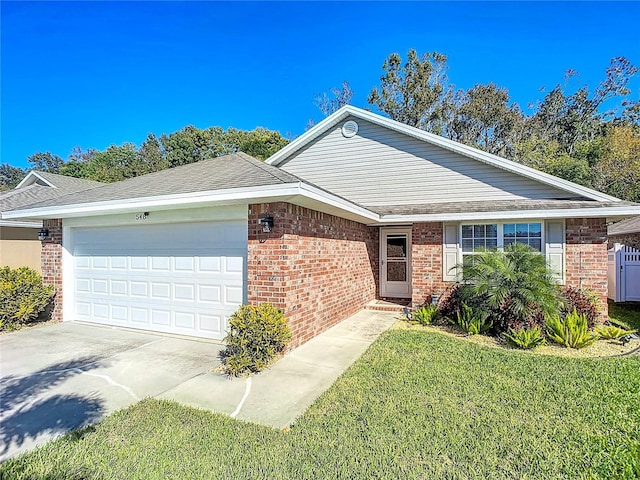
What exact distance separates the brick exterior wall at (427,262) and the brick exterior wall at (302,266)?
1.85m

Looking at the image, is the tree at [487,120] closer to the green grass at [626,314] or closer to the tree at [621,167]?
the tree at [621,167]

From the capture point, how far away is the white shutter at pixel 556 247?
8.20 meters

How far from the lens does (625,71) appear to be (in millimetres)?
30062

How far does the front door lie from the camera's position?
35.9 feet

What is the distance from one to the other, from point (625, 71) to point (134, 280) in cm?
4154

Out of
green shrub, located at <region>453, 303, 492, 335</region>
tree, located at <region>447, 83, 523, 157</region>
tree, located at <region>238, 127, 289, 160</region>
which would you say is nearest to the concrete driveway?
green shrub, located at <region>453, 303, 492, 335</region>

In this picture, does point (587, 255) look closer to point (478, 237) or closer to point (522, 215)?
point (522, 215)

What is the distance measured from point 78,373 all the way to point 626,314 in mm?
12577

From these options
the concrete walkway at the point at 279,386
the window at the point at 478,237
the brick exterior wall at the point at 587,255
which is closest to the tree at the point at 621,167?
the brick exterior wall at the point at 587,255

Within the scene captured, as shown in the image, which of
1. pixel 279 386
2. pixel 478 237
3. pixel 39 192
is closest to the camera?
pixel 279 386

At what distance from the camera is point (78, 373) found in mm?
5102

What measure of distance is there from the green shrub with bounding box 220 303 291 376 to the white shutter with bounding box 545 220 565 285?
6754 mm

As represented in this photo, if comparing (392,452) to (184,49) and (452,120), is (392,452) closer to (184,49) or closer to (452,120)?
(184,49)

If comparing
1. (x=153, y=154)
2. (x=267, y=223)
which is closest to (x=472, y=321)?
(x=267, y=223)
